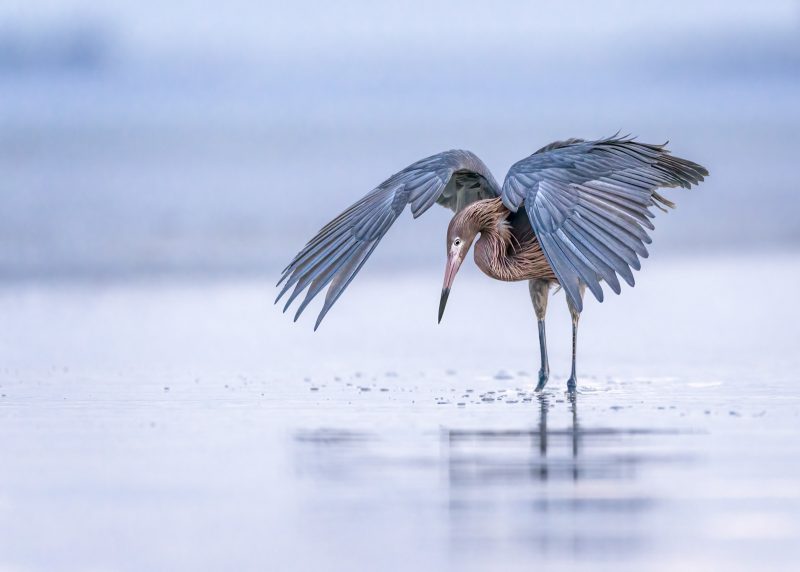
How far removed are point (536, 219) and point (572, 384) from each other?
5.00ft

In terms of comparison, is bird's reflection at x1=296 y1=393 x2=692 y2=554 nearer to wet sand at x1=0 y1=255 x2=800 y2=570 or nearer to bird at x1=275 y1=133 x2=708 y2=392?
wet sand at x1=0 y1=255 x2=800 y2=570

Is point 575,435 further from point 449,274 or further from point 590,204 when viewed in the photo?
point 449,274

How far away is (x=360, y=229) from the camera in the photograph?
10711 mm

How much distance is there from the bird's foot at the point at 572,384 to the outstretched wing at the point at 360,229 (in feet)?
4.46

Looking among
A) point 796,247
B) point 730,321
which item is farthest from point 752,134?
point 730,321

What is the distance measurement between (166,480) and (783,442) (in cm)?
271

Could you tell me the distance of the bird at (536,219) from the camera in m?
9.90

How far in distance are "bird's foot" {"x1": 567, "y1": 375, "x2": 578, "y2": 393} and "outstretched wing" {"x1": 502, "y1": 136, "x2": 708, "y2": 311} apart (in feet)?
3.13

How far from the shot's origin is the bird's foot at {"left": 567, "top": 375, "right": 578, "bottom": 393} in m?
11.2

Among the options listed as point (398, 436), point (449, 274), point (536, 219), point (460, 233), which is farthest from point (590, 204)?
point (398, 436)

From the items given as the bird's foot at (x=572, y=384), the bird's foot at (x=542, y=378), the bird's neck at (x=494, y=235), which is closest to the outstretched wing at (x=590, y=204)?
the bird's neck at (x=494, y=235)

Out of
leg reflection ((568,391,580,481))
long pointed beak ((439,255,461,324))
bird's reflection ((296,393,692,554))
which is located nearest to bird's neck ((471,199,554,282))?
long pointed beak ((439,255,461,324))

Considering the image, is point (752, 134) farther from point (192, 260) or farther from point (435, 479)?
point (435, 479)

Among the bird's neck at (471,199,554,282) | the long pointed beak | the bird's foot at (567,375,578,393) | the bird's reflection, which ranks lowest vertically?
the bird's reflection
